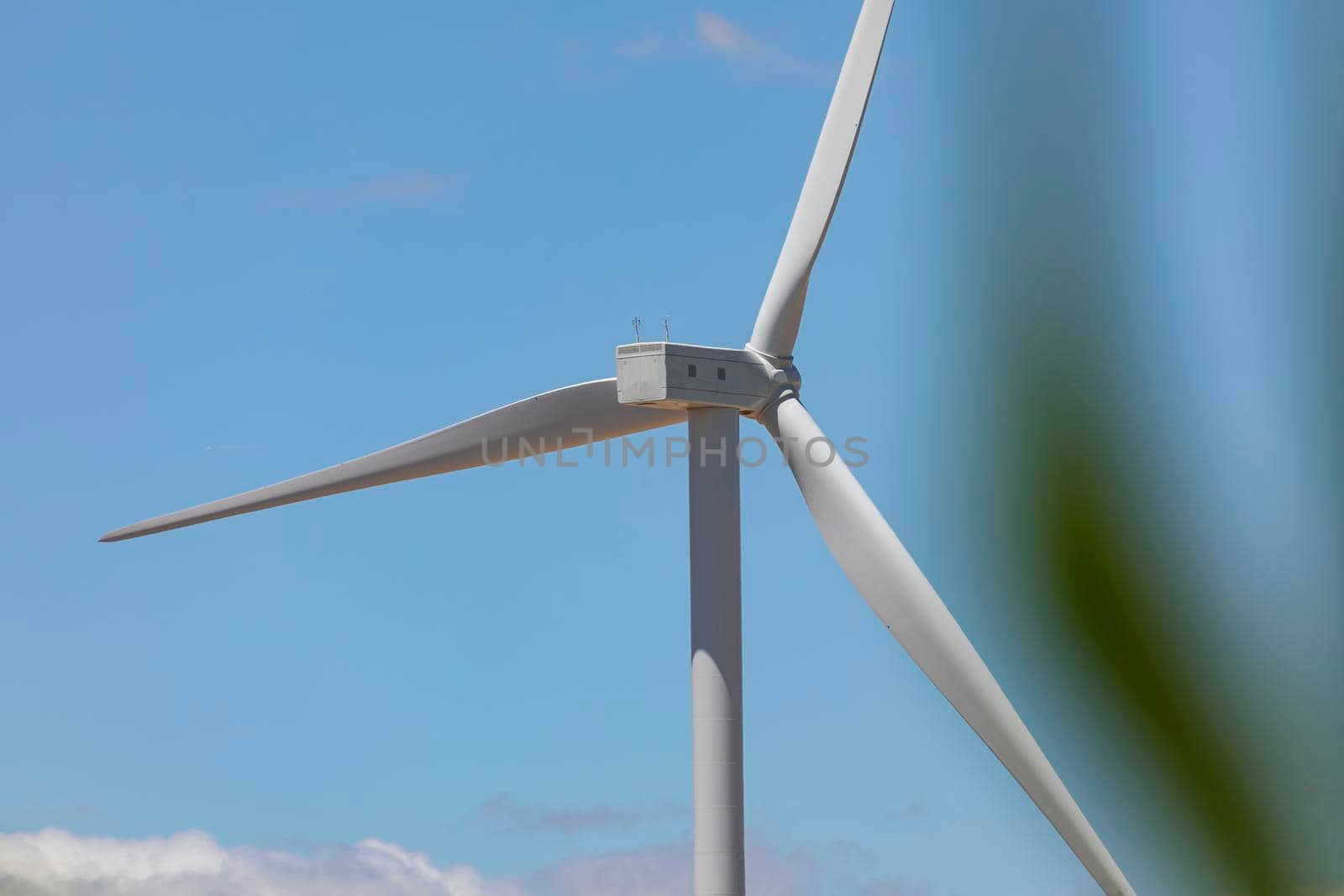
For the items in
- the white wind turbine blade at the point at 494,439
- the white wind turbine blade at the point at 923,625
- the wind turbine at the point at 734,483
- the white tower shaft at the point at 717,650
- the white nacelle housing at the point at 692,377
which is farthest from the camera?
the white wind turbine blade at the point at 494,439

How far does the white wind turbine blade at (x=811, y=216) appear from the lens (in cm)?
3562

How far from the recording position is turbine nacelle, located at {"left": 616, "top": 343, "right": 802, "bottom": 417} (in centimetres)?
3384

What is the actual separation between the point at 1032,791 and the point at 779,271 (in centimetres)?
1033

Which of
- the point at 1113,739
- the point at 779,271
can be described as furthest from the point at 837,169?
the point at 1113,739

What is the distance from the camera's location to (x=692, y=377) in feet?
112

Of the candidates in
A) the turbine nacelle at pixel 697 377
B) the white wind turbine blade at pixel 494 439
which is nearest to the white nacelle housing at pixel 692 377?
the turbine nacelle at pixel 697 377

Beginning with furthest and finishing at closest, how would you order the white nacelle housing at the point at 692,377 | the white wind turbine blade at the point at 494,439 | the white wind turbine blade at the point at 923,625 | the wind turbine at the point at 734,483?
1. the white wind turbine blade at the point at 494,439
2. the white nacelle housing at the point at 692,377
3. the wind turbine at the point at 734,483
4. the white wind turbine blade at the point at 923,625

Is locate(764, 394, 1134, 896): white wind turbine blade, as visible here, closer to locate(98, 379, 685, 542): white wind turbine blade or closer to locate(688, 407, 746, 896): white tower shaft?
locate(688, 407, 746, 896): white tower shaft

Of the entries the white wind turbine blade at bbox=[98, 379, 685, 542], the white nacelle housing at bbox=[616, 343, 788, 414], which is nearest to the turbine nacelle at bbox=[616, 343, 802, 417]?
the white nacelle housing at bbox=[616, 343, 788, 414]

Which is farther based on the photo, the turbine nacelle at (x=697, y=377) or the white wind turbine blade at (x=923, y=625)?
the turbine nacelle at (x=697, y=377)

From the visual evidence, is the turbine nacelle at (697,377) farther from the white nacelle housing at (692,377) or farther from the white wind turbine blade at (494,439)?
the white wind turbine blade at (494,439)

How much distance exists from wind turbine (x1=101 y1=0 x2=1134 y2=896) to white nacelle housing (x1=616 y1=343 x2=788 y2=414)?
1.1 inches

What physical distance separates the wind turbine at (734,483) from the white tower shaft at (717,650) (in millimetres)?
28

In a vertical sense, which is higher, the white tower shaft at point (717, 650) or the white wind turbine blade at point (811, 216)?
the white wind turbine blade at point (811, 216)
